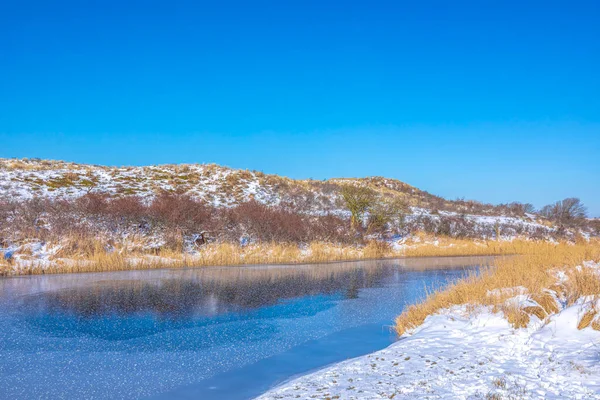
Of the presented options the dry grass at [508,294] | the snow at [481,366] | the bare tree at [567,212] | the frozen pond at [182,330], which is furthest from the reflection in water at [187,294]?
the bare tree at [567,212]

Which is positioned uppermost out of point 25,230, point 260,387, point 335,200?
point 335,200

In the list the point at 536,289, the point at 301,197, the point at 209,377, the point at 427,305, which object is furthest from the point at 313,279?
the point at 301,197

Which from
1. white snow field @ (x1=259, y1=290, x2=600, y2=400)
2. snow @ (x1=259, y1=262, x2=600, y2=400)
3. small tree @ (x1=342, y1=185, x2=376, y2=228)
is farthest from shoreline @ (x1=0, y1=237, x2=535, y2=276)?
white snow field @ (x1=259, y1=290, x2=600, y2=400)

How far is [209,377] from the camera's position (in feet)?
22.6

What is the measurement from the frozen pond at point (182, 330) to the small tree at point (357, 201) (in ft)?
38.5

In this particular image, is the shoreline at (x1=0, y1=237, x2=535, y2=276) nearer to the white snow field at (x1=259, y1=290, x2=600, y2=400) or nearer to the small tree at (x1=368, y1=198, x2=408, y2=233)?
the small tree at (x1=368, y1=198, x2=408, y2=233)

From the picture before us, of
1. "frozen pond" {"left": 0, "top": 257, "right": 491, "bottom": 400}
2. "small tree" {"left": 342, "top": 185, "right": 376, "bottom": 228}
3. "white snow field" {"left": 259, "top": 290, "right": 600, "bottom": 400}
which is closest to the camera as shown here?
"white snow field" {"left": 259, "top": 290, "right": 600, "bottom": 400}

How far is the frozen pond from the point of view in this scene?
264 inches

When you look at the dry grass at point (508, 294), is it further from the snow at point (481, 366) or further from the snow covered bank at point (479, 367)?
the snow covered bank at point (479, 367)

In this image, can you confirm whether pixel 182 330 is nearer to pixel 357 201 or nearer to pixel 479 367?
pixel 479 367

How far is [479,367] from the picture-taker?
616 centimetres

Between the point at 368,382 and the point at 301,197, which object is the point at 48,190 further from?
the point at 368,382

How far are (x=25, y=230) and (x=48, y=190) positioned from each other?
11.4m

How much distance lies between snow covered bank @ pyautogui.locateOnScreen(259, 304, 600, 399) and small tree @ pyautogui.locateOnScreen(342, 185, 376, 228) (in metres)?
21.1
